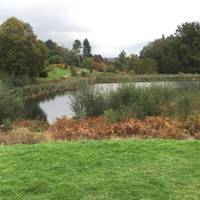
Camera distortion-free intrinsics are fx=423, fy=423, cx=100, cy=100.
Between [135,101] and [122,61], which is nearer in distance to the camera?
[135,101]

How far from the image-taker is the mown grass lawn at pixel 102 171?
4832mm

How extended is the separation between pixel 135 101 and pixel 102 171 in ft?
35.5

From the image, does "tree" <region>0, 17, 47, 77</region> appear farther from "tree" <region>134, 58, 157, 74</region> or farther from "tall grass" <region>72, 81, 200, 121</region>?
"tall grass" <region>72, 81, 200, 121</region>

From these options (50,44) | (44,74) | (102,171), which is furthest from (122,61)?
(102,171)

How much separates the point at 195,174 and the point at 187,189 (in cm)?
58

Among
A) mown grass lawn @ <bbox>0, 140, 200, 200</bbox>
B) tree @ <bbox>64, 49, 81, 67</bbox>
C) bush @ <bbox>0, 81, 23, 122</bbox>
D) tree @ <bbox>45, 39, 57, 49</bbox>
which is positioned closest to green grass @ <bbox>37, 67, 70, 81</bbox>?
tree @ <bbox>64, 49, 81, 67</bbox>

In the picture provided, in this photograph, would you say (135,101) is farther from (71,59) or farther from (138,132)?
(71,59)

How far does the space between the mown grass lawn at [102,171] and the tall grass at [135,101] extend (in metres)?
8.26

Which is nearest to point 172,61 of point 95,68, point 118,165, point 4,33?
point 95,68

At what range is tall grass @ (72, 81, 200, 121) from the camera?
51.5 feet

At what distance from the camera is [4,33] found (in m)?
43.4

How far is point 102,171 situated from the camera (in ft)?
18.4

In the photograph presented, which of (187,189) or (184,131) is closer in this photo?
(187,189)

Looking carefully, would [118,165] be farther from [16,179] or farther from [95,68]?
[95,68]
